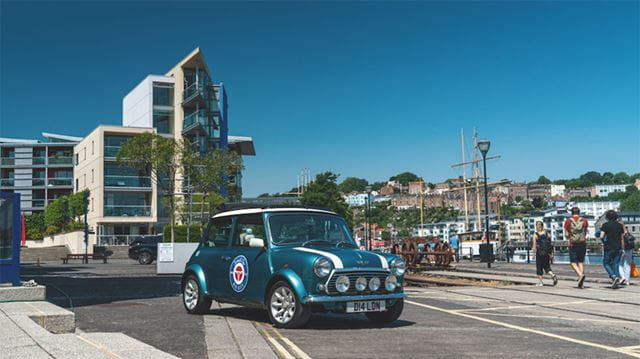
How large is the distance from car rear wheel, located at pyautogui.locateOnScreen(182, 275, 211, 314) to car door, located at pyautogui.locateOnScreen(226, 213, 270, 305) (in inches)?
30.1

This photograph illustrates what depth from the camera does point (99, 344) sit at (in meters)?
6.40

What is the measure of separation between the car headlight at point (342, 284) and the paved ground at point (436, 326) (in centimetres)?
54

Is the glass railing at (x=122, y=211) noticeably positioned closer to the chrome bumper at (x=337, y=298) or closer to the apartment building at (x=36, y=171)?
the apartment building at (x=36, y=171)

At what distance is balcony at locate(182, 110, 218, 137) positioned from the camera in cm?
6347

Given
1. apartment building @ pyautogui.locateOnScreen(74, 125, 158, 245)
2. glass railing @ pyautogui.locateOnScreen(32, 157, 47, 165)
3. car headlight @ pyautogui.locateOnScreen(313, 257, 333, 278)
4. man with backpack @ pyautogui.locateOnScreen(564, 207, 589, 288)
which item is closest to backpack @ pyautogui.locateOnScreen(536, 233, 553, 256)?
man with backpack @ pyautogui.locateOnScreen(564, 207, 589, 288)

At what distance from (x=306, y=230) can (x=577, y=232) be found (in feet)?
29.9

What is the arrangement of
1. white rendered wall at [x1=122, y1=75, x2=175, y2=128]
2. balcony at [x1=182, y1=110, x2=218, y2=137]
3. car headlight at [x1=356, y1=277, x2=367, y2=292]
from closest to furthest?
1. car headlight at [x1=356, y1=277, x2=367, y2=292]
2. balcony at [x1=182, y1=110, x2=218, y2=137]
3. white rendered wall at [x1=122, y1=75, x2=175, y2=128]

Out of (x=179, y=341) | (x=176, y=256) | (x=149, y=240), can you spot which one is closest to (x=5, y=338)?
(x=179, y=341)

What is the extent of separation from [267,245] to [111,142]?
2138 inches

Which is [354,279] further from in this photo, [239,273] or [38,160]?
[38,160]

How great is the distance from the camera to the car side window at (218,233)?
1062cm

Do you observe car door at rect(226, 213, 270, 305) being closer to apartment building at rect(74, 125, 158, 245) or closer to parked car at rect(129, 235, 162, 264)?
parked car at rect(129, 235, 162, 264)

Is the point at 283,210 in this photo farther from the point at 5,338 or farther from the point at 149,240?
the point at 149,240

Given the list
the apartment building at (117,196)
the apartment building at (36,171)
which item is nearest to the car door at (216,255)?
the apartment building at (117,196)
